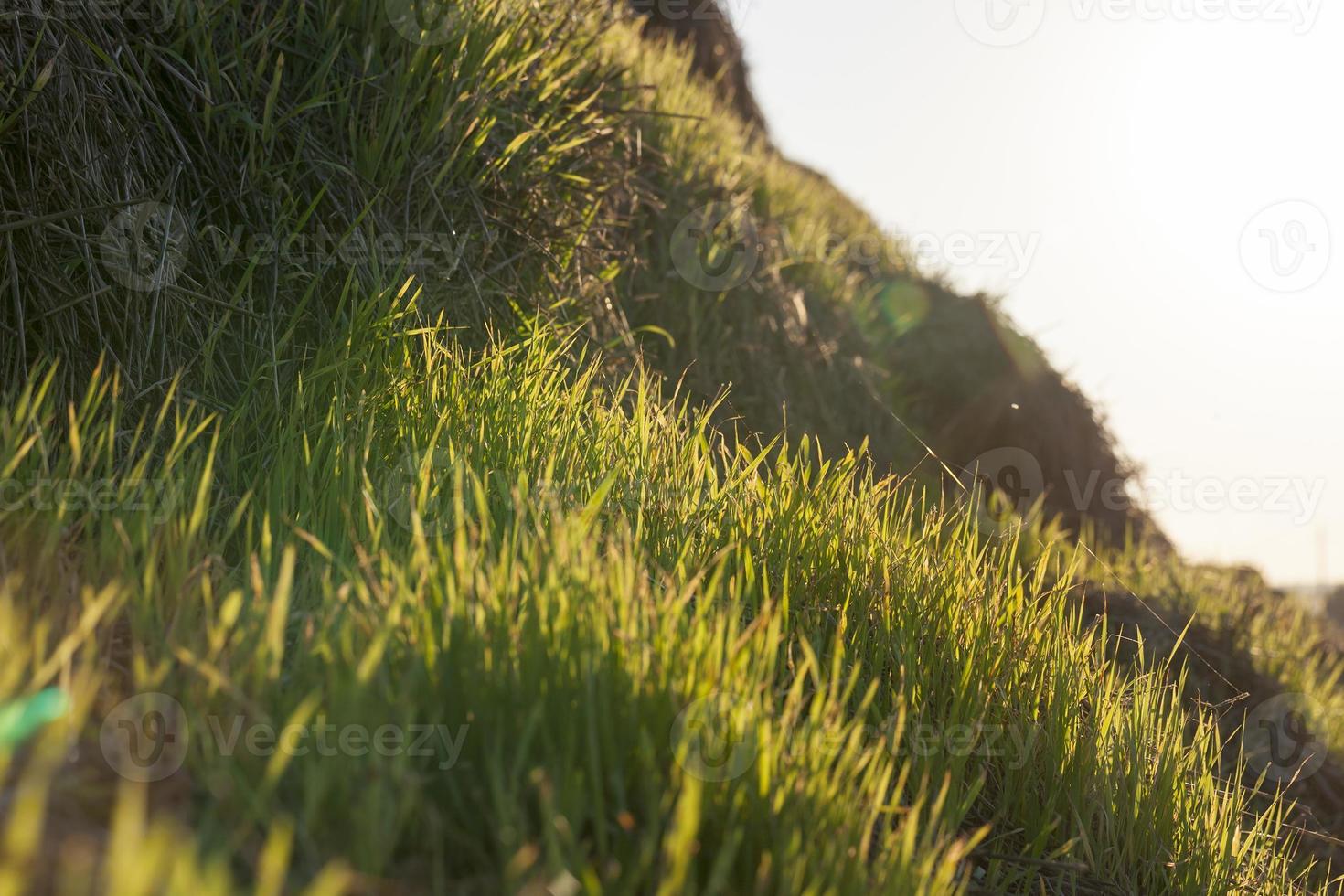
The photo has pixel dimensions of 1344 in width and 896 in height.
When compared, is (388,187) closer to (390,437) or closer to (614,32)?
(390,437)

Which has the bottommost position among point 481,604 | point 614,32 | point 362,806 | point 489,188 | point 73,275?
point 73,275

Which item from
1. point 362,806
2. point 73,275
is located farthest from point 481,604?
point 73,275

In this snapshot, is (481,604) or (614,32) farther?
(614,32)

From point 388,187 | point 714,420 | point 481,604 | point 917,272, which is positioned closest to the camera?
point 481,604

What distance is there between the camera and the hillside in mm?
1158

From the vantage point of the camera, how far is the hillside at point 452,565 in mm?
1158

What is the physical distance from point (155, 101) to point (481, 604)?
70.1 inches

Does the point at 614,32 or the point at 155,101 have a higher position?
the point at 614,32

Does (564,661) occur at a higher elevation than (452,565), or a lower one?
higher

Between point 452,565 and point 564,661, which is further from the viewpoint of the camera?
point 452,565

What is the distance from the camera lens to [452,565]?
5.20 ft

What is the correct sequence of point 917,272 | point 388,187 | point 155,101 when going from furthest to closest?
point 917,272 → point 388,187 → point 155,101

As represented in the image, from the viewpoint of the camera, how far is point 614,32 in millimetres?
5031

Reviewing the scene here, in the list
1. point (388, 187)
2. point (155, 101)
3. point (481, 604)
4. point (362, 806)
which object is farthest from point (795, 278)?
point (362, 806)
